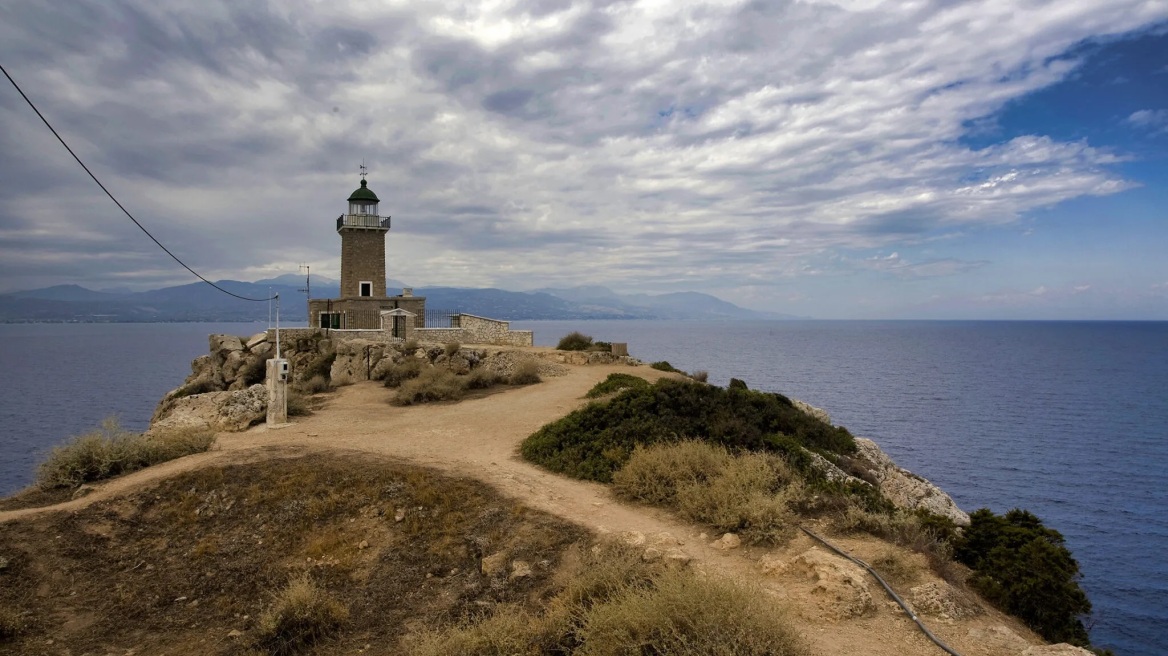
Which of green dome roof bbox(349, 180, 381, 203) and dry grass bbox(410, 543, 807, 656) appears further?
green dome roof bbox(349, 180, 381, 203)

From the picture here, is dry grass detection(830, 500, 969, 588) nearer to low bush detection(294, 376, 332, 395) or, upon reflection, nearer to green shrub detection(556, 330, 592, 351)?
low bush detection(294, 376, 332, 395)

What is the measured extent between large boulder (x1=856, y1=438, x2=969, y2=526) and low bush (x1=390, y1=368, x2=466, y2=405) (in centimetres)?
1187

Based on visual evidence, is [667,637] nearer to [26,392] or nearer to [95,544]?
[95,544]

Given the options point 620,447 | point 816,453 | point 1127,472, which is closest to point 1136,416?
point 1127,472

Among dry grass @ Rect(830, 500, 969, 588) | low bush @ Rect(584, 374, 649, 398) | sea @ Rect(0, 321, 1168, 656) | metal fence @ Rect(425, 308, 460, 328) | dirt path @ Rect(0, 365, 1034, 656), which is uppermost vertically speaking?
metal fence @ Rect(425, 308, 460, 328)

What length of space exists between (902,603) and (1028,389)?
53.6 m

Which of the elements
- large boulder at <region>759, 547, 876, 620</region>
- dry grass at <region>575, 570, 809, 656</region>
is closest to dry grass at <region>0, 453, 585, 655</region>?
dry grass at <region>575, 570, 809, 656</region>

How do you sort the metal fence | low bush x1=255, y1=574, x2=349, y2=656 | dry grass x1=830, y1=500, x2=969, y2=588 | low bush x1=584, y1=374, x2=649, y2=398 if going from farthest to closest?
the metal fence
low bush x1=584, y1=374, x2=649, y2=398
dry grass x1=830, y1=500, x2=969, y2=588
low bush x1=255, y1=574, x2=349, y2=656

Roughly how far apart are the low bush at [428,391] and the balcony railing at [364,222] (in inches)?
738

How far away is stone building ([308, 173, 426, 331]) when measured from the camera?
112ft

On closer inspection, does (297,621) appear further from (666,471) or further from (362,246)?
(362,246)

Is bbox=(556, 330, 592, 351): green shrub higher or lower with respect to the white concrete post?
higher

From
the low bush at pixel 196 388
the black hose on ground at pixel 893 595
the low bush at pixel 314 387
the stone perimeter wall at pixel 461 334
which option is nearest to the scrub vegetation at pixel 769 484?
the black hose on ground at pixel 893 595

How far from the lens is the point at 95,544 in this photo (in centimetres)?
919
